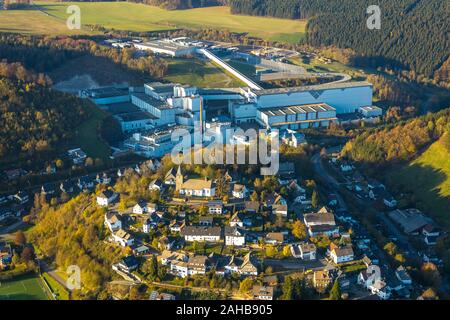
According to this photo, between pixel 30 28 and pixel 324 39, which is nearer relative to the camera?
pixel 30 28

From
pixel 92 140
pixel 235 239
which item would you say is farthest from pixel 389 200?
pixel 92 140

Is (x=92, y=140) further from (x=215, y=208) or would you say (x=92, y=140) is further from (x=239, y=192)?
(x=215, y=208)

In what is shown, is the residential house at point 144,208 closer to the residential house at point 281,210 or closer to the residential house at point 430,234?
the residential house at point 281,210

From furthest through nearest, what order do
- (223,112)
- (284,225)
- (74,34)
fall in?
(74,34) < (223,112) < (284,225)

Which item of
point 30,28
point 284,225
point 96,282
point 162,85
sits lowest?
point 96,282

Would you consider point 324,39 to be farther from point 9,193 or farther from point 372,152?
point 9,193

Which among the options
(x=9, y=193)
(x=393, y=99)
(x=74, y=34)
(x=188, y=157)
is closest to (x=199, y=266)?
(x=188, y=157)

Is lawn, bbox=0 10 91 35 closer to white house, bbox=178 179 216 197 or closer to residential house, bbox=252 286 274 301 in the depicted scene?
white house, bbox=178 179 216 197
